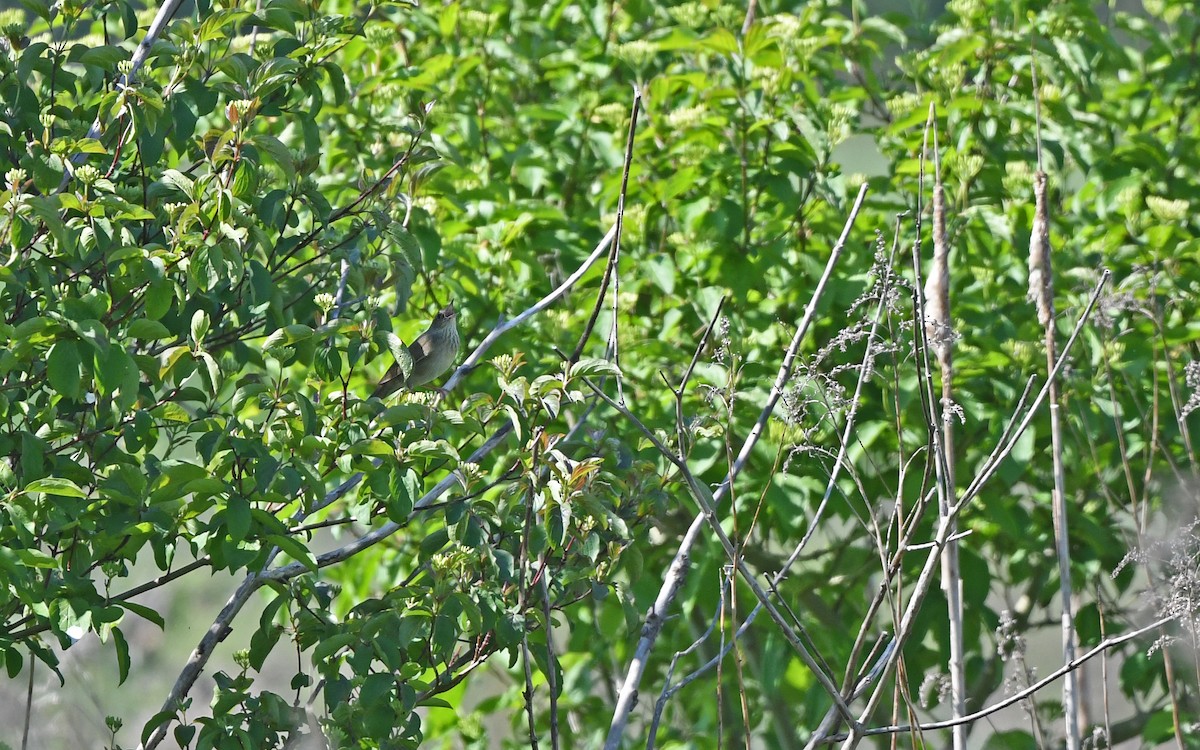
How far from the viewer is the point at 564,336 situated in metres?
3.26

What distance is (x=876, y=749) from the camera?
3568 mm

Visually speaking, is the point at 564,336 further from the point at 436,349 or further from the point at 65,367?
the point at 65,367

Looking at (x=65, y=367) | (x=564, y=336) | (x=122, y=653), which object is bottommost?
(x=122, y=653)

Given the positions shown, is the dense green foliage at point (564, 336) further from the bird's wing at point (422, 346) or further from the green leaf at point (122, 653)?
the bird's wing at point (422, 346)

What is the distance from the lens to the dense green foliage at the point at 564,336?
1.79 meters

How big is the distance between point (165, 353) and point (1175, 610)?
1518 mm

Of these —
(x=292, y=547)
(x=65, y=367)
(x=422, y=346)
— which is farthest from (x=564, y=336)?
(x=65, y=367)

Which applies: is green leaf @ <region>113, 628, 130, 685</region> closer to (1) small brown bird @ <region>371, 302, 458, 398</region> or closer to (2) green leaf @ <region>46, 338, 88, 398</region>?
(2) green leaf @ <region>46, 338, 88, 398</region>

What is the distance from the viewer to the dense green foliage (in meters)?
1.79

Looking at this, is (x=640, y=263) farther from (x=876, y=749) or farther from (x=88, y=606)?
(x=88, y=606)

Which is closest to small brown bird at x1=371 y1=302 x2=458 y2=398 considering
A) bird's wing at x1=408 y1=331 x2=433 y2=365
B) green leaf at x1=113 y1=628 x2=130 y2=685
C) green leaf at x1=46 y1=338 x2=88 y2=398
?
bird's wing at x1=408 y1=331 x2=433 y2=365

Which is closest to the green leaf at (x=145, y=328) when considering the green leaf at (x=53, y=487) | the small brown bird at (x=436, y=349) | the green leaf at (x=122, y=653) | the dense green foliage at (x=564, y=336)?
the dense green foliage at (x=564, y=336)

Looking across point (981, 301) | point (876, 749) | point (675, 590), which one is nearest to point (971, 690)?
point (876, 749)

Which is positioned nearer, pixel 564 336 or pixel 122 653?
pixel 122 653
